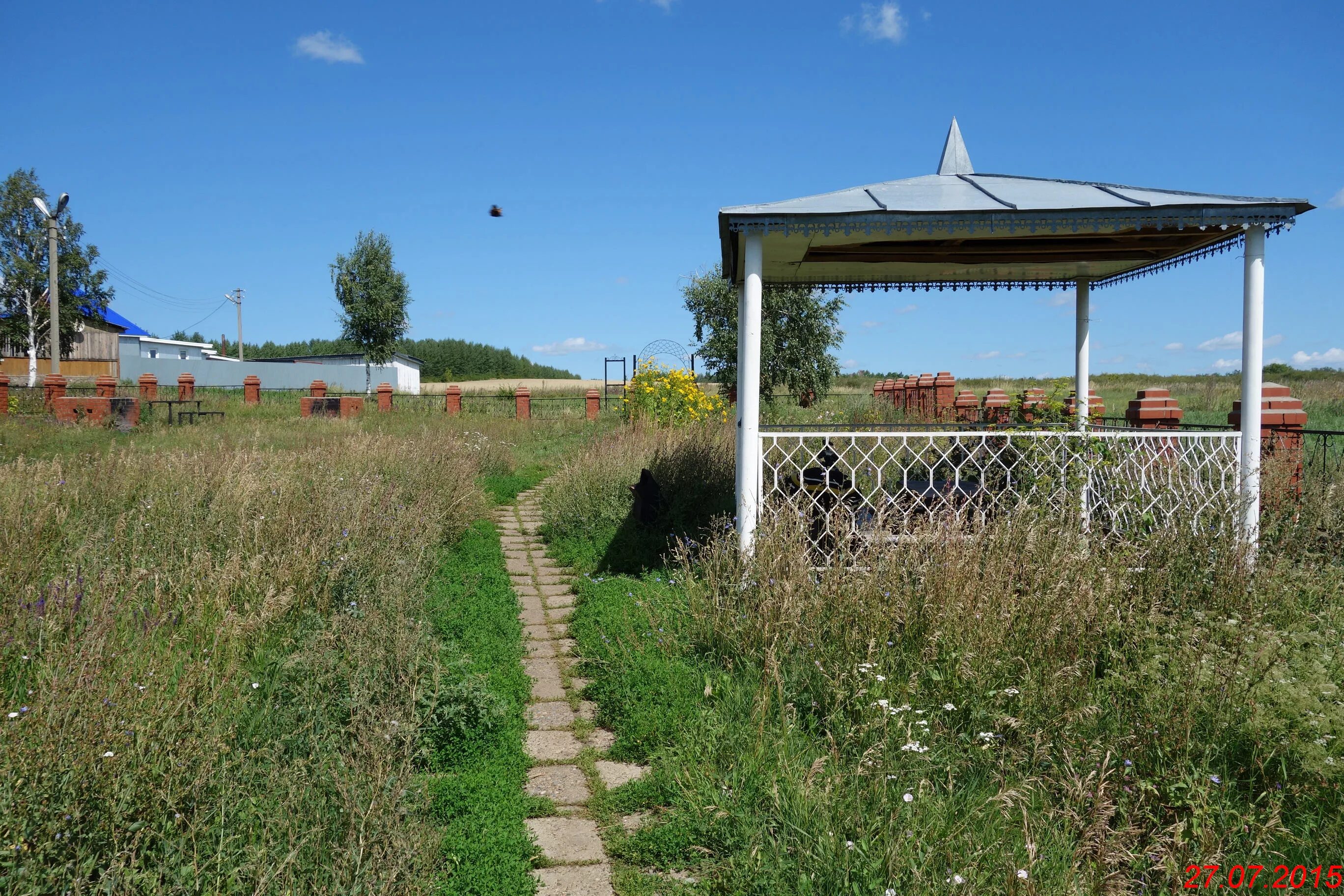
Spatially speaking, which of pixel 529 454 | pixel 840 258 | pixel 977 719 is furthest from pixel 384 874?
pixel 529 454

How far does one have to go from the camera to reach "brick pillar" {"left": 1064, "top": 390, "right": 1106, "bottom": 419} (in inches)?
251

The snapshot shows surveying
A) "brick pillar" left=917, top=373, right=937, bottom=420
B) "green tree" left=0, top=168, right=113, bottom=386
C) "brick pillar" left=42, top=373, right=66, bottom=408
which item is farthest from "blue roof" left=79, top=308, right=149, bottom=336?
"brick pillar" left=917, top=373, right=937, bottom=420

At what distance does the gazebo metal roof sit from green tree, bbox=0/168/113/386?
148 ft

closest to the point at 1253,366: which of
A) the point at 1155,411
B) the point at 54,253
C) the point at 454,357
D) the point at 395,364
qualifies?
the point at 1155,411

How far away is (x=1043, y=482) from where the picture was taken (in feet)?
18.0

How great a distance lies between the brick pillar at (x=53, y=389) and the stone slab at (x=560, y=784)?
24.8 m

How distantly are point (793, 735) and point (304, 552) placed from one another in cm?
327

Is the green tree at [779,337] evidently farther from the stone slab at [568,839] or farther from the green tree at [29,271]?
the green tree at [29,271]

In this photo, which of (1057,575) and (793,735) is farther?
(1057,575)

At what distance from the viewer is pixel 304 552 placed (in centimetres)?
492

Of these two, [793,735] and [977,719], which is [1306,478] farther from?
[793,735]

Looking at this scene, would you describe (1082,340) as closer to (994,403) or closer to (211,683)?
(994,403)

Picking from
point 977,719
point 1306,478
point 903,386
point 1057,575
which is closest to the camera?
point 977,719

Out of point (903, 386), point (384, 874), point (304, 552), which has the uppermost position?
point (903, 386)
